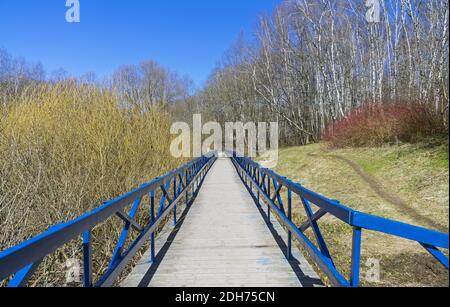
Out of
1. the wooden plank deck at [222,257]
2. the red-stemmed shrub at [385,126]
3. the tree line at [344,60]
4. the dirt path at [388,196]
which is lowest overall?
the wooden plank deck at [222,257]

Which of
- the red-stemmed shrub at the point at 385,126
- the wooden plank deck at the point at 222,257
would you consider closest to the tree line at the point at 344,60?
the red-stemmed shrub at the point at 385,126

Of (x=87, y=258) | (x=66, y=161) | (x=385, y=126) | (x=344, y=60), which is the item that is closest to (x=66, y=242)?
(x=87, y=258)

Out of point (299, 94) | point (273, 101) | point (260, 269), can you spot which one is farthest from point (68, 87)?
point (299, 94)

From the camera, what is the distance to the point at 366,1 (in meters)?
19.2

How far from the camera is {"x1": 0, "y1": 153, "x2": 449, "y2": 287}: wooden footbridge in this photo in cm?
189

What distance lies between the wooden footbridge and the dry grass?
90cm

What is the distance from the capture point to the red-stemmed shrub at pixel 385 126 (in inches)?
404

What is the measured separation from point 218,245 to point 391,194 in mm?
5243

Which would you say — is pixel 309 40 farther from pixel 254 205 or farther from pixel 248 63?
pixel 254 205

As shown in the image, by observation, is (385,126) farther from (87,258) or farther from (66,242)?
(66,242)

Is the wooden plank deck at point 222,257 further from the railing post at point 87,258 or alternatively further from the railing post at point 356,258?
the railing post at point 356,258

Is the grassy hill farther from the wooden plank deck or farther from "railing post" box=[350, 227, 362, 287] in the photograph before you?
the wooden plank deck

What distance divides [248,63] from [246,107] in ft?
31.7

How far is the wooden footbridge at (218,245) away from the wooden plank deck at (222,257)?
0.04 feet
